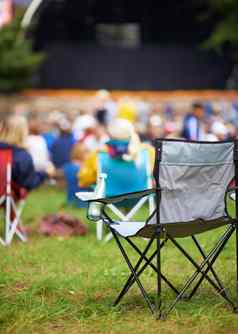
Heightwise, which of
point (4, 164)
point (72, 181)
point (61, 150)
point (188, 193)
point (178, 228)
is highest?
point (188, 193)

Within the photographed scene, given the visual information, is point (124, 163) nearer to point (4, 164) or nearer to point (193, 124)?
point (4, 164)

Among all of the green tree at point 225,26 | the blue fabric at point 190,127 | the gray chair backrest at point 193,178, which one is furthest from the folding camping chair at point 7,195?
the green tree at point 225,26

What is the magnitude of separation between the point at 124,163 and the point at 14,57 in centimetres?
1262

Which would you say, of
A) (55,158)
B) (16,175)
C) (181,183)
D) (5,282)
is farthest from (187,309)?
(55,158)

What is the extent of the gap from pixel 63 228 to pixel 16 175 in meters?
0.85

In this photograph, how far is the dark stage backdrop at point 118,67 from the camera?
23.7 metres

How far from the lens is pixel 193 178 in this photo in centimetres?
515

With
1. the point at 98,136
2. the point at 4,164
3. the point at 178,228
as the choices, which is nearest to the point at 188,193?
the point at 178,228

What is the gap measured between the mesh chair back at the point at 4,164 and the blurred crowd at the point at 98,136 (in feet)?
1.94

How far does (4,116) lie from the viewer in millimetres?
22141

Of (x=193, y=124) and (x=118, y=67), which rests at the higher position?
(x=193, y=124)

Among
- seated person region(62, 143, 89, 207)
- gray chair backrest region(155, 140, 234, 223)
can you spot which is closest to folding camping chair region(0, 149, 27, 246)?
seated person region(62, 143, 89, 207)

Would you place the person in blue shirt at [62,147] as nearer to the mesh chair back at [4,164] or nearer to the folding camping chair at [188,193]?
the mesh chair back at [4,164]

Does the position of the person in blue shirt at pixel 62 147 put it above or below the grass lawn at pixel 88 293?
below
